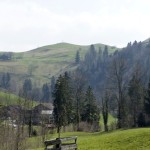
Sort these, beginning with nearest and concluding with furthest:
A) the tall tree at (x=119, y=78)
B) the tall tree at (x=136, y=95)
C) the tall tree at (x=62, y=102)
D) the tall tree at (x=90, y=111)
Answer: the tall tree at (x=119, y=78) → the tall tree at (x=136, y=95) → the tall tree at (x=62, y=102) → the tall tree at (x=90, y=111)

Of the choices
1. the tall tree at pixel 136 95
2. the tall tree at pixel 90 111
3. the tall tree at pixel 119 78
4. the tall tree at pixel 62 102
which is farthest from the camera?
the tall tree at pixel 90 111

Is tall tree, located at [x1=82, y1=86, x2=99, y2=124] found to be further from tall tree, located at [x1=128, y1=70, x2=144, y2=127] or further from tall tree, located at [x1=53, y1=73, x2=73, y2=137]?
tall tree, located at [x1=128, y1=70, x2=144, y2=127]

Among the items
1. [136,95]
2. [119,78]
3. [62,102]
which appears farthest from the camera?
[62,102]

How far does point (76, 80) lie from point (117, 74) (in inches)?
769

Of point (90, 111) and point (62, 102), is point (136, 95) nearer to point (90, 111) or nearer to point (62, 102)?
point (90, 111)

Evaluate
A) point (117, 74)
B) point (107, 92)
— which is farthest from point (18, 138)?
point (107, 92)

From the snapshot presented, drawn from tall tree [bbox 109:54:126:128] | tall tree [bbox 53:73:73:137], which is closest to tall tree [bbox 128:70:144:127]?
tall tree [bbox 109:54:126:128]

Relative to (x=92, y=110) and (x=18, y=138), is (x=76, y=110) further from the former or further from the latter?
(x=18, y=138)

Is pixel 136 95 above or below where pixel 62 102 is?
above

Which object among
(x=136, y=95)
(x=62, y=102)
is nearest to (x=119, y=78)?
(x=136, y=95)

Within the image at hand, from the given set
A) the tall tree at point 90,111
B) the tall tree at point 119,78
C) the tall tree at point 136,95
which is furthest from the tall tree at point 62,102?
the tall tree at point 119,78

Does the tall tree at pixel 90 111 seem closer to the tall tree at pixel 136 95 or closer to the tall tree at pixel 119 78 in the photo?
the tall tree at pixel 136 95

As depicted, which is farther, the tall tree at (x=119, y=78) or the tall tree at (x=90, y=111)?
the tall tree at (x=90, y=111)

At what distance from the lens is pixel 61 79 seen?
103 m
